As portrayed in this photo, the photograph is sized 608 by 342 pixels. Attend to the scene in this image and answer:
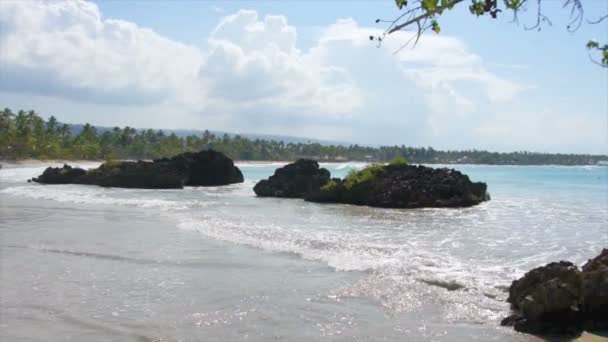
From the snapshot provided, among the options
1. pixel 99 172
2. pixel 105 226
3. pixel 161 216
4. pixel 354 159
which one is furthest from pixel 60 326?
pixel 354 159

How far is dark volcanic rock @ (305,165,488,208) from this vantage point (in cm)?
2453

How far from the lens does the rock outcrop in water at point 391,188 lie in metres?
24.7

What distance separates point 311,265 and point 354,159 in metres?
181

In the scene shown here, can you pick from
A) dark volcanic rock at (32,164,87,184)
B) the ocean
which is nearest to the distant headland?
dark volcanic rock at (32,164,87,184)

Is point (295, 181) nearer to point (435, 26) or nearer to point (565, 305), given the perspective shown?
point (565, 305)

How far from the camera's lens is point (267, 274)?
9.31 meters

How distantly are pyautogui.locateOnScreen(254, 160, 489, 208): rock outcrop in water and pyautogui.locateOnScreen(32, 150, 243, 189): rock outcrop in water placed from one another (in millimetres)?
10776

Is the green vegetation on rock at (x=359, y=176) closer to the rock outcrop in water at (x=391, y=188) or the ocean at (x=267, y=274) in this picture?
the rock outcrop in water at (x=391, y=188)

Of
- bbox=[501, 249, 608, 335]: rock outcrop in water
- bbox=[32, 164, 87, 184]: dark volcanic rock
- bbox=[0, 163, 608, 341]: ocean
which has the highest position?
bbox=[501, 249, 608, 335]: rock outcrop in water

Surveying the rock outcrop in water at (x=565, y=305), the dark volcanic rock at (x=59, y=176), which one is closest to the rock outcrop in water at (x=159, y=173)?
the dark volcanic rock at (x=59, y=176)

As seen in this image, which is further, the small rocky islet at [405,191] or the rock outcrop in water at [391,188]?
the rock outcrop in water at [391,188]

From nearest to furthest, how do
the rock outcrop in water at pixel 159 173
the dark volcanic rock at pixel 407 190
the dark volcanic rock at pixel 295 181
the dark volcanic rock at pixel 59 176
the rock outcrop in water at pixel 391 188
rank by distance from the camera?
1. the dark volcanic rock at pixel 407 190
2. the rock outcrop in water at pixel 391 188
3. the dark volcanic rock at pixel 295 181
4. the rock outcrop in water at pixel 159 173
5. the dark volcanic rock at pixel 59 176

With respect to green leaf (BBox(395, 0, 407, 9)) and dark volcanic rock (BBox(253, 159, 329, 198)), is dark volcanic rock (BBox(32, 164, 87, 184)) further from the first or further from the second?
green leaf (BBox(395, 0, 407, 9))

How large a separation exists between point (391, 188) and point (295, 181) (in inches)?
285
